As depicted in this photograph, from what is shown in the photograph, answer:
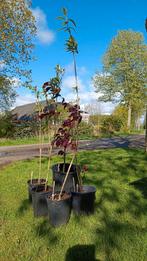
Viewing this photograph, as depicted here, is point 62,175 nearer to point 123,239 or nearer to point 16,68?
point 123,239

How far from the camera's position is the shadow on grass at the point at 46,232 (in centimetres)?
278

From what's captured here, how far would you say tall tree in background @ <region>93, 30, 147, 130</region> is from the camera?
28.1 m

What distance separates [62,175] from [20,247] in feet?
4.74

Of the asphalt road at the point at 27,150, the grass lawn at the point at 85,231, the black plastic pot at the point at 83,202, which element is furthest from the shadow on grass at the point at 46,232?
the asphalt road at the point at 27,150

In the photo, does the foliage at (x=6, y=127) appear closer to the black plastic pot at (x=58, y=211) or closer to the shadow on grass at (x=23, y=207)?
the shadow on grass at (x=23, y=207)

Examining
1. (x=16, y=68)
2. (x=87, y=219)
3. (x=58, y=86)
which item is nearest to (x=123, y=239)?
(x=87, y=219)

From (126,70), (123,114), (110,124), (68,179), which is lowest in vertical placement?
(68,179)

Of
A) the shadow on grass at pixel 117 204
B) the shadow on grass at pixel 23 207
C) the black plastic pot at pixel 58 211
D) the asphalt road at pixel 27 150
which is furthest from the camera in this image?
the asphalt road at pixel 27 150

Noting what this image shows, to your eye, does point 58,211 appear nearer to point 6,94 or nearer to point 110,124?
point 6,94

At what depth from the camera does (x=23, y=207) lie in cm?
380

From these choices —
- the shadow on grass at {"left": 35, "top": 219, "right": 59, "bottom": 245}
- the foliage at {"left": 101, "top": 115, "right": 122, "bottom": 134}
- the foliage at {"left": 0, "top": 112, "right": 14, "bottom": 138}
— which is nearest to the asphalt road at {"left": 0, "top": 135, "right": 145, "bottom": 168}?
the foliage at {"left": 0, "top": 112, "right": 14, "bottom": 138}

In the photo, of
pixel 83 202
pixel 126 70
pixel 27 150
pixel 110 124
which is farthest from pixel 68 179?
pixel 126 70

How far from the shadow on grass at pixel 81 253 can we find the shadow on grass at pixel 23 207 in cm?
127

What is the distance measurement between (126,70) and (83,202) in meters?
27.0
